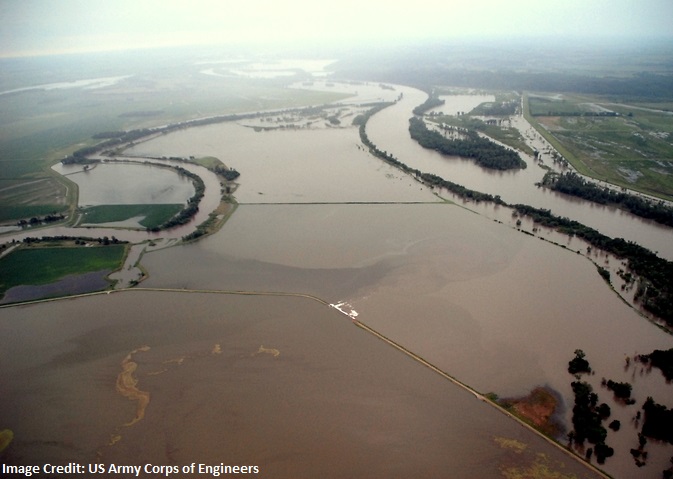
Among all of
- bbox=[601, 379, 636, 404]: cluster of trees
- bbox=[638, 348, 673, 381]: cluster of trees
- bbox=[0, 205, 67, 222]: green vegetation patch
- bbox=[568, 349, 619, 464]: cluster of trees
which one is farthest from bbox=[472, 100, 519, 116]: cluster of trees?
bbox=[0, 205, 67, 222]: green vegetation patch

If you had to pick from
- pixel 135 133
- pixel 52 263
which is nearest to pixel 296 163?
pixel 52 263

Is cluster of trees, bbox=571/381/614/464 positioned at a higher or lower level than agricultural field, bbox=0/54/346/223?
lower

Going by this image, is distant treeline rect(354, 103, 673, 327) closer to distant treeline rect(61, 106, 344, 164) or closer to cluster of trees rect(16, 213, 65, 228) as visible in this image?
cluster of trees rect(16, 213, 65, 228)

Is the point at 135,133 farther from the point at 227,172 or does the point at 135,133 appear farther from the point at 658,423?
the point at 658,423

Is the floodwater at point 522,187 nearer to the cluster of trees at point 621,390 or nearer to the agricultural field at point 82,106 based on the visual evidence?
the cluster of trees at point 621,390

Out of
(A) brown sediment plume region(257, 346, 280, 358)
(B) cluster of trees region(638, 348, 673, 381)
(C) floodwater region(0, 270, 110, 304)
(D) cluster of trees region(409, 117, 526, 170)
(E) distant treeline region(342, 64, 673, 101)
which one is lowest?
(A) brown sediment plume region(257, 346, 280, 358)

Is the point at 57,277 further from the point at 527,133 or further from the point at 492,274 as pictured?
the point at 527,133
